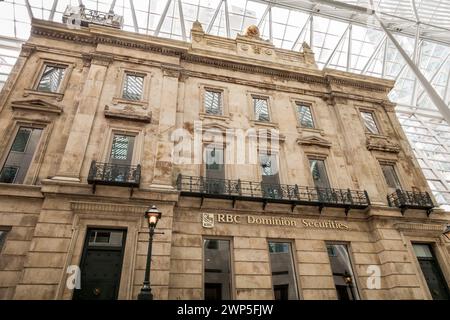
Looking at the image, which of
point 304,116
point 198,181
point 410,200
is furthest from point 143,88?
point 410,200

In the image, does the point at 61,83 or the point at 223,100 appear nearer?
the point at 61,83

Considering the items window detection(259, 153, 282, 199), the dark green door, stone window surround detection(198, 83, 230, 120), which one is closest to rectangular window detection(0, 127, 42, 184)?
the dark green door

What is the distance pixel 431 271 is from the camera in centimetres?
1284

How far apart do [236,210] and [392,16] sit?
26483mm

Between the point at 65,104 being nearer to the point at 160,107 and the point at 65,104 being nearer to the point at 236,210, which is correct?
the point at 160,107

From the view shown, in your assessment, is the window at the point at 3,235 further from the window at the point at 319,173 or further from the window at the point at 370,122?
the window at the point at 370,122

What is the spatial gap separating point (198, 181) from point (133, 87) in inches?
258

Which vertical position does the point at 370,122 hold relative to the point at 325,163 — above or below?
above

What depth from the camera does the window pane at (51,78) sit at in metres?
13.7

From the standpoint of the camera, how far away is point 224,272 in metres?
11.0

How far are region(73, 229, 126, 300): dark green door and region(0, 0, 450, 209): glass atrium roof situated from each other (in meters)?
20.2

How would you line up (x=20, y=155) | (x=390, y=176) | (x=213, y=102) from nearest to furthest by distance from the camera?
(x=20, y=155)
(x=390, y=176)
(x=213, y=102)

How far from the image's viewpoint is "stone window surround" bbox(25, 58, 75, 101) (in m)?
13.2

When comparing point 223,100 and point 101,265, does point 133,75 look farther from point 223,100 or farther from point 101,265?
point 101,265
